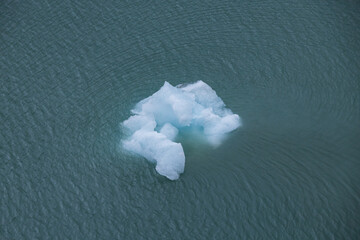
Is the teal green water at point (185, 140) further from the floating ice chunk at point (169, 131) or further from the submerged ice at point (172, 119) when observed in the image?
the floating ice chunk at point (169, 131)

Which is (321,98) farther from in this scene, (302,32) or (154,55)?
(154,55)

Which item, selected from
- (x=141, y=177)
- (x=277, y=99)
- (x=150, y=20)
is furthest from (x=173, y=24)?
(x=141, y=177)

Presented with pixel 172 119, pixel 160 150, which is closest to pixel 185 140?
pixel 172 119

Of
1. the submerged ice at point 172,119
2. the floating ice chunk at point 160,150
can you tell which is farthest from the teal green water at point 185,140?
the submerged ice at point 172,119

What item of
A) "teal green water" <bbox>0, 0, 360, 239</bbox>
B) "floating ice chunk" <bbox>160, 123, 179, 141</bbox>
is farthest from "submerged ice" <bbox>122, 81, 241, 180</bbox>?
"teal green water" <bbox>0, 0, 360, 239</bbox>

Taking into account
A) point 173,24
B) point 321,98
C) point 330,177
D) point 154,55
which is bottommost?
point 330,177

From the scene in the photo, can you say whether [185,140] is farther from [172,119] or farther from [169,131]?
[172,119]

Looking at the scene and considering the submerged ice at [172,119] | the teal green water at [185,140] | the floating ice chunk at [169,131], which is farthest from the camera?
the floating ice chunk at [169,131]
